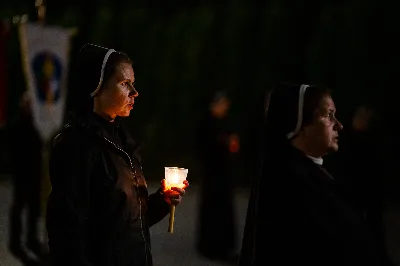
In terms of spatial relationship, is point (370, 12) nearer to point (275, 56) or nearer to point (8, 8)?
point (275, 56)

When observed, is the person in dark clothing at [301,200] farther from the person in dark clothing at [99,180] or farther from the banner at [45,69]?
the banner at [45,69]

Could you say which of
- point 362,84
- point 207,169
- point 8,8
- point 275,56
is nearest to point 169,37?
point 275,56

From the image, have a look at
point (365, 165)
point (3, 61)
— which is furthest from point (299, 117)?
point (3, 61)

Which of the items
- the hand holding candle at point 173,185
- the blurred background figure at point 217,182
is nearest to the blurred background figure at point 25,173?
the blurred background figure at point 217,182

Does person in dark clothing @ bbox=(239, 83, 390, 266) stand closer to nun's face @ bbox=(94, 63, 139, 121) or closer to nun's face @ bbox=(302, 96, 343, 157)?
nun's face @ bbox=(302, 96, 343, 157)

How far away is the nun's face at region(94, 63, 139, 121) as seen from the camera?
3443 mm

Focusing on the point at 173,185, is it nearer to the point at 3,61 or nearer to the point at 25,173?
the point at 25,173

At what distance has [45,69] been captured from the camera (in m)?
8.53

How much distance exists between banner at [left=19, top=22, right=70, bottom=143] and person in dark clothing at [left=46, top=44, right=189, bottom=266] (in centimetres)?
515

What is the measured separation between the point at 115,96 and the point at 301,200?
1041 mm

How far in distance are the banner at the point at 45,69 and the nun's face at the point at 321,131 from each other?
5.62m

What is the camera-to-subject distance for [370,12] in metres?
15.0

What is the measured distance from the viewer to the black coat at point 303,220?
9.86 feet

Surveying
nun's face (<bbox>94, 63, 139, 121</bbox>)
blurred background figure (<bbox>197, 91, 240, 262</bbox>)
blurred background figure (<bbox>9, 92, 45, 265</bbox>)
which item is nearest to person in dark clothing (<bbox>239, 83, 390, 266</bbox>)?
nun's face (<bbox>94, 63, 139, 121</bbox>)
